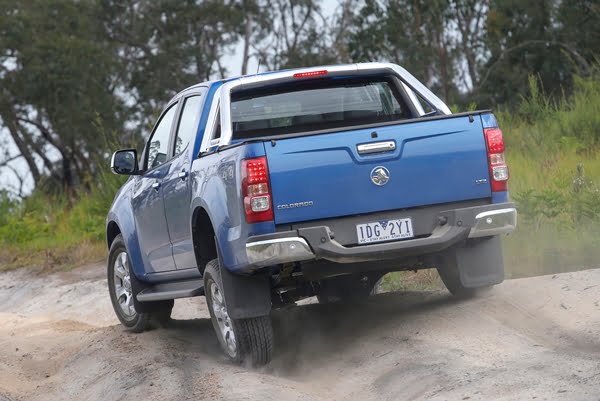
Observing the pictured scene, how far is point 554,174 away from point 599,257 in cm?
288

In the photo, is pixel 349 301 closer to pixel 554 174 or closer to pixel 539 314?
pixel 539 314

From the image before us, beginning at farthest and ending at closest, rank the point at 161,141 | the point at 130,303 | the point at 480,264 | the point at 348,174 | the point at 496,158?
Answer: the point at 130,303 → the point at 161,141 → the point at 480,264 → the point at 496,158 → the point at 348,174

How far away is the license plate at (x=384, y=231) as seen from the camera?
7.31 meters

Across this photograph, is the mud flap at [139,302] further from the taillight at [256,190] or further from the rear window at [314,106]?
the taillight at [256,190]

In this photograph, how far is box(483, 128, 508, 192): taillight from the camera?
7488 mm

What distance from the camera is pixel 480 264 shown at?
26.9 ft

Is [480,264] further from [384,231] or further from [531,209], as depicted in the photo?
[531,209]

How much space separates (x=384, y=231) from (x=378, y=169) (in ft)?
1.22

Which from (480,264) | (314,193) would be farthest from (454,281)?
(314,193)

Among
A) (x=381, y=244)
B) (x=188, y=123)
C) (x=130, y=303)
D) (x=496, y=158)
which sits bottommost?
(x=130, y=303)

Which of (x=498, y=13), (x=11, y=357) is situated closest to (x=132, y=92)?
(x=498, y=13)

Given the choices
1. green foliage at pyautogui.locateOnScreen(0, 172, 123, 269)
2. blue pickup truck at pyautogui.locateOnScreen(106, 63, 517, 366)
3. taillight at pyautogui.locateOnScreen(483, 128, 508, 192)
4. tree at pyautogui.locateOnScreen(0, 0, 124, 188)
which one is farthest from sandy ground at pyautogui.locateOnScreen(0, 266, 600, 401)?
tree at pyautogui.locateOnScreen(0, 0, 124, 188)

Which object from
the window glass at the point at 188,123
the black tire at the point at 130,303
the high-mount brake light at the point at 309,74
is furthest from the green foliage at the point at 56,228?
the high-mount brake light at the point at 309,74

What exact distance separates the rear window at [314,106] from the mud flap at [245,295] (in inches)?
44.2
